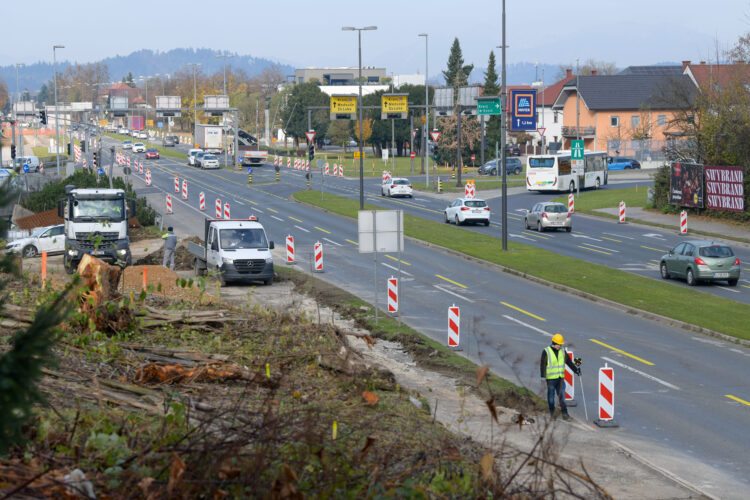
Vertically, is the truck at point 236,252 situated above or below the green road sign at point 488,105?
below

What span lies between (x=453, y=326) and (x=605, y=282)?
10.9 metres

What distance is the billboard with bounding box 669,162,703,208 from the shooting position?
162 feet

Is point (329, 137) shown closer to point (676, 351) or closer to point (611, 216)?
point (611, 216)

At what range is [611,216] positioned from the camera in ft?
173

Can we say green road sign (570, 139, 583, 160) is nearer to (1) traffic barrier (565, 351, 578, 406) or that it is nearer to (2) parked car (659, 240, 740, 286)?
(2) parked car (659, 240, 740, 286)

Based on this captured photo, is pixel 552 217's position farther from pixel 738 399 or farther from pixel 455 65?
pixel 455 65

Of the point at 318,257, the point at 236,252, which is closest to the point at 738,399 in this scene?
the point at 236,252

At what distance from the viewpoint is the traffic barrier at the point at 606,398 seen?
1497 centimetres

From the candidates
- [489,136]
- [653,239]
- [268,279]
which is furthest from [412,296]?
[489,136]

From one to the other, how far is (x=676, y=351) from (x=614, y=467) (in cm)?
900

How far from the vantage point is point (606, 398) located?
49.7 ft

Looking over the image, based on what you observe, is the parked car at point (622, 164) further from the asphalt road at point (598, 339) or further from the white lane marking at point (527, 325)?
the white lane marking at point (527, 325)

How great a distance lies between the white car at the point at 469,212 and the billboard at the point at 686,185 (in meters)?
11.9

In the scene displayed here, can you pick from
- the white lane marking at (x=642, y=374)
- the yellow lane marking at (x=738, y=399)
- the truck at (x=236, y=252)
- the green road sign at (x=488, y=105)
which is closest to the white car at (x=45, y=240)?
the truck at (x=236, y=252)
